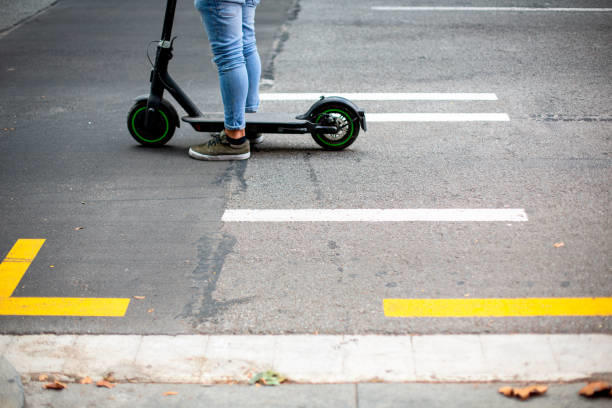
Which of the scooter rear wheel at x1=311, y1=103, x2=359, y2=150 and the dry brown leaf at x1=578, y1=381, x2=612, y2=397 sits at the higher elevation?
the dry brown leaf at x1=578, y1=381, x2=612, y2=397

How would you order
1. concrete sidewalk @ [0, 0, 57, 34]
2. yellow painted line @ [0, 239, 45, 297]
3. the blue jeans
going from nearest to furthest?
yellow painted line @ [0, 239, 45, 297], the blue jeans, concrete sidewalk @ [0, 0, 57, 34]

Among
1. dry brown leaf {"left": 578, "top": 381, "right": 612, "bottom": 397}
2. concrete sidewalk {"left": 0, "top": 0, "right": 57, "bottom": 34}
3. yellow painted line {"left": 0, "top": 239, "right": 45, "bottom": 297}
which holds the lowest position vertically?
concrete sidewalk {"left": 0, "top": 0, "right": 57, "bottom": 34}

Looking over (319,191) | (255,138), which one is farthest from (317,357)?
(255,138)

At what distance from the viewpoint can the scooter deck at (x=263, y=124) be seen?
580 cm

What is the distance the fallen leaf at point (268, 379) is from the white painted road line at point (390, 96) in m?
4.26

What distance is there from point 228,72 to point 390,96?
2.26 metres

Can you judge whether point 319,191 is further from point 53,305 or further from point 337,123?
point 53,305

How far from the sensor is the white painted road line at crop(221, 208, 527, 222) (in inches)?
186

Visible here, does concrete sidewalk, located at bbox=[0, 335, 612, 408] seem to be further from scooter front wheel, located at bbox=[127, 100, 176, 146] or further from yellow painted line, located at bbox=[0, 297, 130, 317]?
scooter front wheel, located at bbox=[127, 100, 176, 146]

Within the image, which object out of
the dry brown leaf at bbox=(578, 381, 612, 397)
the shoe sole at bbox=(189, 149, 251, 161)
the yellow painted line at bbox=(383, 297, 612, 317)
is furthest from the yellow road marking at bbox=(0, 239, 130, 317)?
the dry brown leaf at bbox=(578, 381, 612, 397)

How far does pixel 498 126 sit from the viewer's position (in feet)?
20.8

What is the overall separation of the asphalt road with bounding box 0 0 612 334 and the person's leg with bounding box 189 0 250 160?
7.3 inches

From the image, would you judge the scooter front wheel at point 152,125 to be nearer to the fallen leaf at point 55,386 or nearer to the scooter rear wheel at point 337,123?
the scooter rear wheel at point 337,123

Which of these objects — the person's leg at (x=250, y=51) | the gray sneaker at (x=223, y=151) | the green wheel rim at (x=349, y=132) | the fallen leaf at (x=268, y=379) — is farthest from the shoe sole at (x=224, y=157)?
the fallen leaf at (x=268, y=379)
